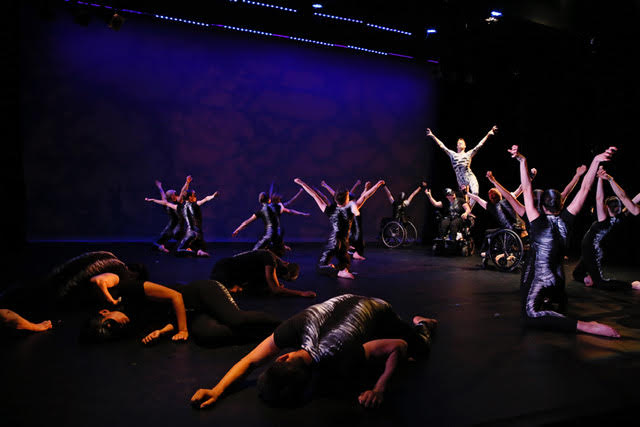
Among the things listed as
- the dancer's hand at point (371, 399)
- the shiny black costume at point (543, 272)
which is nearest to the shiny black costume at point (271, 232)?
the shiny black costume at point (543, 272)

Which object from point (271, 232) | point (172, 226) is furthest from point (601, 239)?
point (172, 226)

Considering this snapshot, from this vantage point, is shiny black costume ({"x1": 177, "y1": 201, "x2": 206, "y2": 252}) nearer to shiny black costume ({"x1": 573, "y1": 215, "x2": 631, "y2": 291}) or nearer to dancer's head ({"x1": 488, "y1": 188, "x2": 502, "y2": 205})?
dancer's head ({"x1": 488, "y1": 188, "x2": 502, "y2": 205})

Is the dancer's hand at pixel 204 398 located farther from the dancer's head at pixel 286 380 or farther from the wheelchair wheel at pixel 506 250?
the wheelchair wheel at pixel 506 250

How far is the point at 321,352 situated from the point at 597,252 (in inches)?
191

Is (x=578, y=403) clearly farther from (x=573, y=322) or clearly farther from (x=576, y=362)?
(x=573, y=322)

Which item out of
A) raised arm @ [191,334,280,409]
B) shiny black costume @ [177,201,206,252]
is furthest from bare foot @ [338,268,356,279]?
raised arm @ [191,334,280,409]

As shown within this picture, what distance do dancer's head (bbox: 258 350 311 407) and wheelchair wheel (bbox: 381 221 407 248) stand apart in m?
8.28

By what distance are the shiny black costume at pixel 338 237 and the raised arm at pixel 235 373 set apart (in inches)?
150

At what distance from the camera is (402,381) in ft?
8.33

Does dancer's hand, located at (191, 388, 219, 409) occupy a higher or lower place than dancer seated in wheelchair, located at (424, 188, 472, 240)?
lower

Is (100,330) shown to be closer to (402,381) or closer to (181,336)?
(181,336)

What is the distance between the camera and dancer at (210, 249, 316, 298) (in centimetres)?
428

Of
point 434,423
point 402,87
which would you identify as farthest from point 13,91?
point 434,423

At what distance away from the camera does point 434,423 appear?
2064mm
